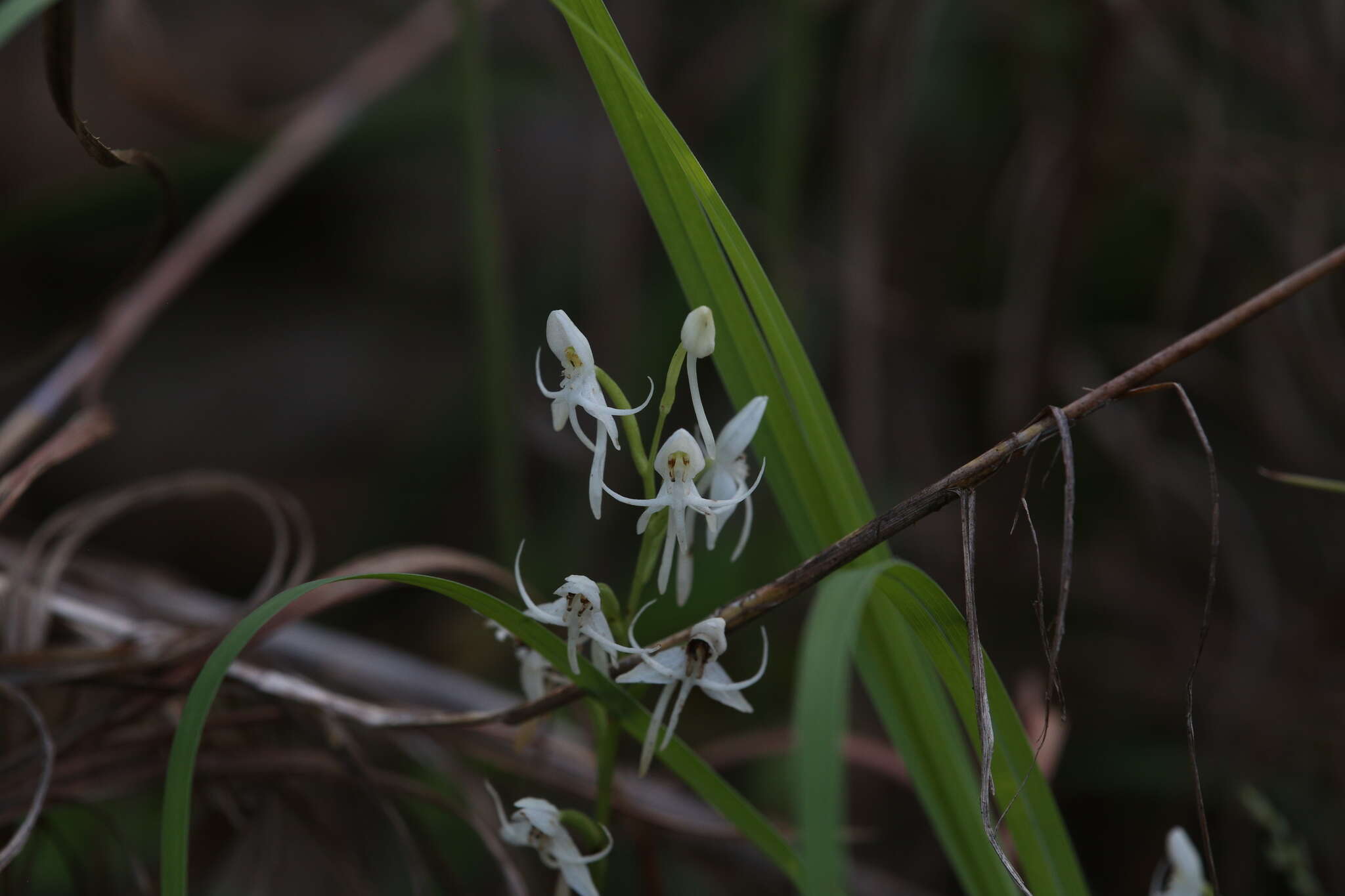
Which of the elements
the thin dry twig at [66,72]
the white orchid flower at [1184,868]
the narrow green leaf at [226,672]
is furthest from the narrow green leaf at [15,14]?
the white orchid flower at [1184,868]

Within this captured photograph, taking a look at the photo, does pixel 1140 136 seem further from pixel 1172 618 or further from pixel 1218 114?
pixel 1172 618

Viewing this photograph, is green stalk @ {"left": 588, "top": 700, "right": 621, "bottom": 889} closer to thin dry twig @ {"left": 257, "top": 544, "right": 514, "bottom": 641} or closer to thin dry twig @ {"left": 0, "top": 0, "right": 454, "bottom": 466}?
thin dry twig @ {"left": 257, "top": 544, "right": 514, "bottom": 641}

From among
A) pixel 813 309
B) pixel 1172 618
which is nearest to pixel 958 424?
pixel 813 309

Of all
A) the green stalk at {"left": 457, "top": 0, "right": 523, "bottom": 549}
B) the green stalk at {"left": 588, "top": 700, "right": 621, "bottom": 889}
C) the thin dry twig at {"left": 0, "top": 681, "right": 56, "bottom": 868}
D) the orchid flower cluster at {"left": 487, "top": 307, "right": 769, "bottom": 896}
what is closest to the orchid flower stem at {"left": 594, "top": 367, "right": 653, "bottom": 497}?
the orchid flower cluster at {"left": 487, "top": 307, "right": 769, "bottom": 896}

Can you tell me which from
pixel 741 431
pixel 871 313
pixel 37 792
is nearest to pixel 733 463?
pixel 741 431

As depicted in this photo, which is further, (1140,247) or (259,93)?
(259,93)

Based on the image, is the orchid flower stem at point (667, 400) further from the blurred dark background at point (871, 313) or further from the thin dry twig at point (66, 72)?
the blurred dark background at point (871, 313)

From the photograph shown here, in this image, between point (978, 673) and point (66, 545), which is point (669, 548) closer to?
point (978, 673)

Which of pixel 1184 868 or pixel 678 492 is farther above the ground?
pixel 678 492
